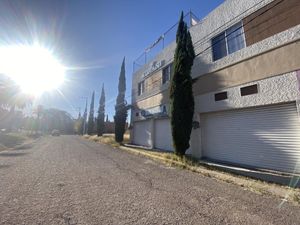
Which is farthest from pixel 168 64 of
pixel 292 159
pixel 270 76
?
pixel 292 159

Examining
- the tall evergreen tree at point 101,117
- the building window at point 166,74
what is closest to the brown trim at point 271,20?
the building window at point 166,74

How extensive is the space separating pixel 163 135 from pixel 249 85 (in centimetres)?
800

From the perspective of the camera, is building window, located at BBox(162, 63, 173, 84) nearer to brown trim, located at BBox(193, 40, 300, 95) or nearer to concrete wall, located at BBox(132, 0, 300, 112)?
concrete wall, located at BBox(132, 0, 300, 112)

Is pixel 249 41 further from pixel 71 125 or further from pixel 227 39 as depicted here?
pixel 71 125

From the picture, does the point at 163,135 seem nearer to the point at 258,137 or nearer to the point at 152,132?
the point at 152,132

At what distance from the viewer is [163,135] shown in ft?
49.7

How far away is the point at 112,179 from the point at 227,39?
903cm

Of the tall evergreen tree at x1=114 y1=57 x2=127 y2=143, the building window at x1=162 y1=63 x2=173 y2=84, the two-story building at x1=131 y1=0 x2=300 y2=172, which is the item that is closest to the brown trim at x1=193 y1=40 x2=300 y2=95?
the two-story building at x1=131 y1=0 x2=300 y2=172

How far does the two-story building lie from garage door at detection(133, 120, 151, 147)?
21.1ft

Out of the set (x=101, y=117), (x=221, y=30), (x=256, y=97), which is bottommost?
(x=256, y=97)

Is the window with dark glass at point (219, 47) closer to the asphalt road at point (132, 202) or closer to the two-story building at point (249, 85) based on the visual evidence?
the two-story building at point (249, 85)

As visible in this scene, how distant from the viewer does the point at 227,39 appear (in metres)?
10.2

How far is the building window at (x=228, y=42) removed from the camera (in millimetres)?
9453

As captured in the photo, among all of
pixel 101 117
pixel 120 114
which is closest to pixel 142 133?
pixel 120 114
